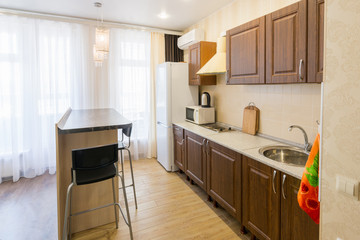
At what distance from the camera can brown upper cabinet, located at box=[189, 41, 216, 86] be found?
3.48 metres

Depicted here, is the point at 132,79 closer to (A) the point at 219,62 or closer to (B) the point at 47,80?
(B) the point at 47,80

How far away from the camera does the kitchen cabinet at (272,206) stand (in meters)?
1.57

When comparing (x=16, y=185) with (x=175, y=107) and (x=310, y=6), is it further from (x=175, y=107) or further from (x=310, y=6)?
(x=310, y=6)

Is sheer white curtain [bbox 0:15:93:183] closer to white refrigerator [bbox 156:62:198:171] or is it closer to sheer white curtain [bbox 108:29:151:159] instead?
sheer white curtain [bbox 108:29:151:159]

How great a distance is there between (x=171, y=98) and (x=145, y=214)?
1933mm

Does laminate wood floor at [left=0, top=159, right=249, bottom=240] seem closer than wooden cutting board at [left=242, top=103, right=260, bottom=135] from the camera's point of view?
Yes

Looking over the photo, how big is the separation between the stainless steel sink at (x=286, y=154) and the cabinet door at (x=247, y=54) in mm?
707

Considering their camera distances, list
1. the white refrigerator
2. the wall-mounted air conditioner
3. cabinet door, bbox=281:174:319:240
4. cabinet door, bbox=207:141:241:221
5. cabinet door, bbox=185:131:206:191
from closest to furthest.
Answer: cabinet door, bbox=281:174:319:240, cabinet door, bbox=207:141:241:221, cabinet door, bbox=185:131:206:191, the white refrigerator, the wall-mounted air conditioner

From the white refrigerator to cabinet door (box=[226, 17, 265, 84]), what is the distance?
127 cm

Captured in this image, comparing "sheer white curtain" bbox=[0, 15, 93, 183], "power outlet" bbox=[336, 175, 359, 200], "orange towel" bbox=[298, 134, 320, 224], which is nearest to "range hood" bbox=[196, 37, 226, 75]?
"orange towel" bbox=[298, 134, 320, 224]

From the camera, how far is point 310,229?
59.0 inches

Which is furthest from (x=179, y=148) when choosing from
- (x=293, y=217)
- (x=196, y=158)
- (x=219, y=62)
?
(x=293, y=217)

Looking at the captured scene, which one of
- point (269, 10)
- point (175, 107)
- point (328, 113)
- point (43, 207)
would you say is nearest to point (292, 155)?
point (328, 113)

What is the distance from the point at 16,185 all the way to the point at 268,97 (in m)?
3.94
